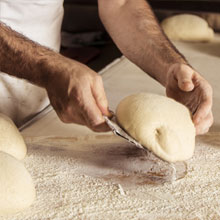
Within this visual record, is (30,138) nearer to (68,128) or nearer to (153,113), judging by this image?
(68,128)

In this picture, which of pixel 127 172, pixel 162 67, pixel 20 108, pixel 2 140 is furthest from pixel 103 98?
pixel 20 108

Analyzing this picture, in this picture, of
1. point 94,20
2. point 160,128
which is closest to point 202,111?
point 160,128

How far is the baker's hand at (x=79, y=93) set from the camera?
122cm

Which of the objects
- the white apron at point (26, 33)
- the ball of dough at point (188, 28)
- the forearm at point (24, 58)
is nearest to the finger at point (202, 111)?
the forearm at point (24, 58)

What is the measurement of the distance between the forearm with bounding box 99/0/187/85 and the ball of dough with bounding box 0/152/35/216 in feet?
2.19

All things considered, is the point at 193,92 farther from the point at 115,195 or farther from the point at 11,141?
the point at 11,141

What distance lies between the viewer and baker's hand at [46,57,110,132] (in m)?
1.22

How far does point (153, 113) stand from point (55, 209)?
37cm

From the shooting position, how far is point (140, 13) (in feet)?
6.17

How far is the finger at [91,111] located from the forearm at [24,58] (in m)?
0.15

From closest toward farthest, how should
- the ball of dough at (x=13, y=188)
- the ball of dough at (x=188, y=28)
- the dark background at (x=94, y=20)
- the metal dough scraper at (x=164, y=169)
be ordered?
the ball of dough at (x=13, y=188), the metal dough scraper at (x=164, y=169), the ball of dough at (x=188, y=28), the dark background at (x=94, y=20)

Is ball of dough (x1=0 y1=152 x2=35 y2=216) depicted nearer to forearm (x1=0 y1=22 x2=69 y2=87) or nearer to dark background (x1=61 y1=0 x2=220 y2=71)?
forearm (x1=0 y1=22 x2=69 y2=87)

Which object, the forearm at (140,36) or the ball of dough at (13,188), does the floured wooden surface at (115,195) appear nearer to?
the ball of dough at (13,188)

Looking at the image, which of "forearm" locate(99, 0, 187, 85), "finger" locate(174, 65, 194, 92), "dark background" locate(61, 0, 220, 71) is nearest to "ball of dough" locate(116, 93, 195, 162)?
"finger" locate(174, 65, 194, 92)
